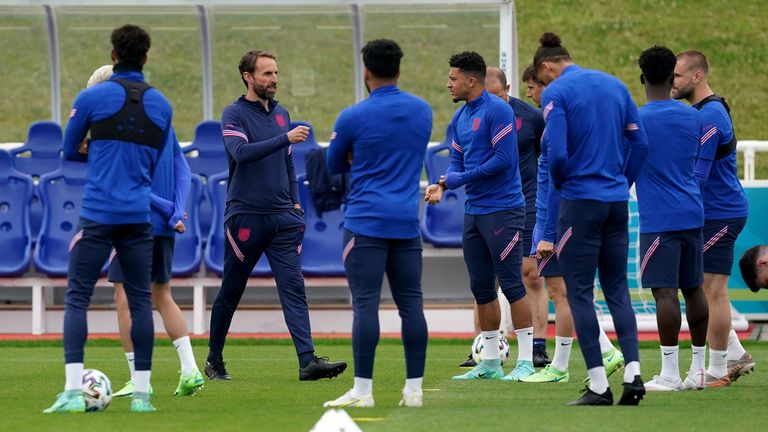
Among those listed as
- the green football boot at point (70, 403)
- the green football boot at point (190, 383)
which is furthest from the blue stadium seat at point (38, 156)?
the green football boot at point (70, 403)

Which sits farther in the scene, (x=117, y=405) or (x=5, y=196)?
(x=5, y=196)

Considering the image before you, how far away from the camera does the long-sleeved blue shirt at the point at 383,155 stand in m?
7.82

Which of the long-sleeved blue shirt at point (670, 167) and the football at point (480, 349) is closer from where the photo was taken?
the long-sleeved blue shirt at point (670, 167)

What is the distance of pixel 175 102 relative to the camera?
55.0 ft

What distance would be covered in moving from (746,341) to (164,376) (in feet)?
20.8

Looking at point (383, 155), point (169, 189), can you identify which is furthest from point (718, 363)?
point (169, 189)

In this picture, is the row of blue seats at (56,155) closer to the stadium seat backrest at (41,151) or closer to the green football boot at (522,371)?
the stadium seat backrest at (41,151)

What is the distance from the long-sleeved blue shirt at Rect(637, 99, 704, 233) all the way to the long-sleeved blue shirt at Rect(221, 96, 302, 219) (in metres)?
2.68

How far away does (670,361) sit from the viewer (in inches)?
360

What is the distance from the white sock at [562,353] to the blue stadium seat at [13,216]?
24.0ft

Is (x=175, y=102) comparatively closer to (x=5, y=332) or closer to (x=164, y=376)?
(x=5, y=332)

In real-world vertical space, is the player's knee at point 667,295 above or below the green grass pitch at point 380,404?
above

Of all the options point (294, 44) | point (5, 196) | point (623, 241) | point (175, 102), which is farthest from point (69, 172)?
point (623, 241)

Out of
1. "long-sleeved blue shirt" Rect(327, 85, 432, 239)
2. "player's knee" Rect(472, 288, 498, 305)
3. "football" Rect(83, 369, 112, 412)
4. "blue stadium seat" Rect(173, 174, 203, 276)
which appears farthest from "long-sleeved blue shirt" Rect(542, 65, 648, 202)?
"blue stadium seat" Rect(173, 174, 203, 276)
